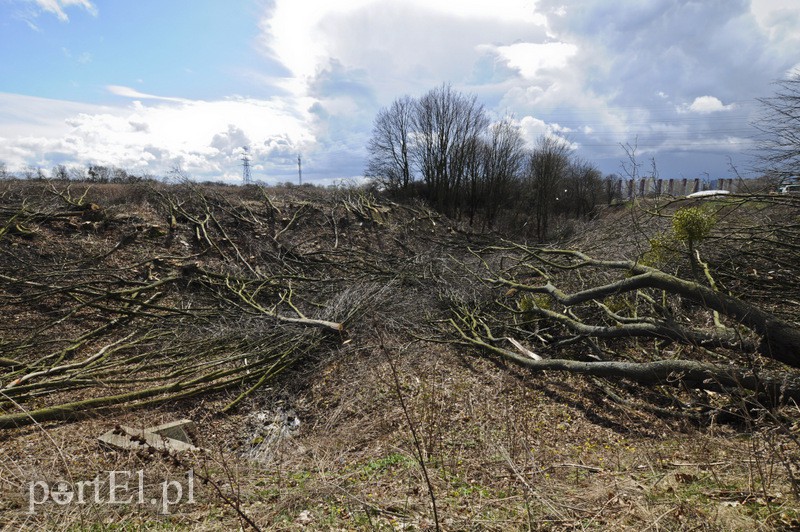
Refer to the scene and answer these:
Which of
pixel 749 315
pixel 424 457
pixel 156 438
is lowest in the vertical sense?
pixel 424 457

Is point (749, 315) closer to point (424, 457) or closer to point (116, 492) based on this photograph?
point (424, 457)

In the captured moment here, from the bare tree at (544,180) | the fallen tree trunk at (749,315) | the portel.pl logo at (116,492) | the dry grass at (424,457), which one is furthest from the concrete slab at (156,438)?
the bare tree at (544,180)

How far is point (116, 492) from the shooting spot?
128 inches

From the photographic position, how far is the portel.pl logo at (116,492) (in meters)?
3.05

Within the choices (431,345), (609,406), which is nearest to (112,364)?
(431,345)

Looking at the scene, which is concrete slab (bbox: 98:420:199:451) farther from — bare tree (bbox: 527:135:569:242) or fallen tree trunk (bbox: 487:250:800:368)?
bare tree (bbox: 527:135:569:242)

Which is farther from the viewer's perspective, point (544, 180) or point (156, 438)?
point (544, 180)

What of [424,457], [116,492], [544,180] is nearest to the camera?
[116,492]

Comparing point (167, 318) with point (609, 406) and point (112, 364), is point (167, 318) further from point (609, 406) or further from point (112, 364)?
point (609, 406)

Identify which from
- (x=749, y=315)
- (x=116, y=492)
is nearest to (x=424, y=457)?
(x=116, y=492)

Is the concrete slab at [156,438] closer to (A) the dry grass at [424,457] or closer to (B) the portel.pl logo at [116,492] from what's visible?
(A) the dry grass at [424,457]

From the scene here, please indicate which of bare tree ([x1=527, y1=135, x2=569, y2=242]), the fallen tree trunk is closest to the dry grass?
the fallen tree trunk

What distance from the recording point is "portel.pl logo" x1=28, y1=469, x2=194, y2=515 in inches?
120

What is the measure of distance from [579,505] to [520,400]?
9.20ft
